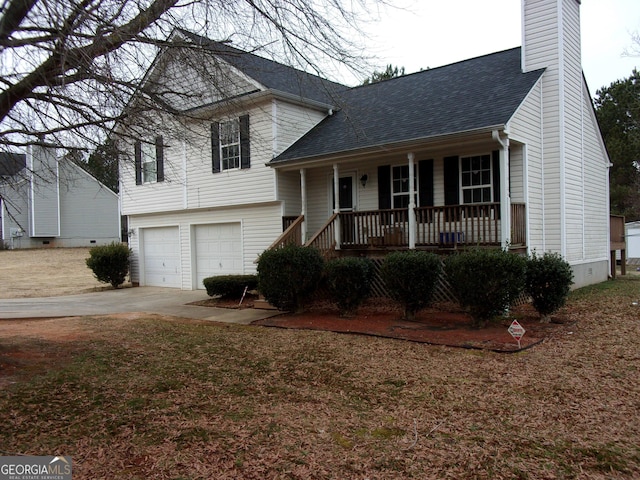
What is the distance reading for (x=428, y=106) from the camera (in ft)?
42.5

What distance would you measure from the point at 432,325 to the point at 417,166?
4.98 m

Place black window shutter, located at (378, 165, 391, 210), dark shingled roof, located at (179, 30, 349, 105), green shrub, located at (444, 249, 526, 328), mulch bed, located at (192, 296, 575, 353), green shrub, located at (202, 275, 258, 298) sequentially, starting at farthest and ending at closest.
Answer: green shrub, located at (202, 275, 258, 298) → black window shutter, located at (378, 165, 391, 210) → green shrub, located at (444, 249, 526, 328) → mulch bed, located at (192, 296, 575, 353) → dark shingled roof, located at (179, 30, 349, 105)

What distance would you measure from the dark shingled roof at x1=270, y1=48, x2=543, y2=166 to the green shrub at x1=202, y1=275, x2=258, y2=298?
3247 mm

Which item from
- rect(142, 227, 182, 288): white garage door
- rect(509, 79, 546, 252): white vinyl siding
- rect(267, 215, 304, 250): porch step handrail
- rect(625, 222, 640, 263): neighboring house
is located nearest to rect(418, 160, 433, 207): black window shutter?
rect(509, 79, 546, 252): white vinyl siding

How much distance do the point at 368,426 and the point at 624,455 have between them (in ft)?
6.53

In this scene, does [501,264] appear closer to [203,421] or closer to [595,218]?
[203,421]

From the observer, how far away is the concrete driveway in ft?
37.2

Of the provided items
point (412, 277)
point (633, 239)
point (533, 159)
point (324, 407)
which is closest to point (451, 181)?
point (533, 159)

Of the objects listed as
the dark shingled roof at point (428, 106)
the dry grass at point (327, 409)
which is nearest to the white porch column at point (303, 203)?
the dark shingled roof at point (428, 106)

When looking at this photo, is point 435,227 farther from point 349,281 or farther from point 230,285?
point 230,285

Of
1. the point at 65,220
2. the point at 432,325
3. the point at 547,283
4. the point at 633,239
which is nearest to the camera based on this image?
the point at 547,283

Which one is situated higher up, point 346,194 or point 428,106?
point 428,106

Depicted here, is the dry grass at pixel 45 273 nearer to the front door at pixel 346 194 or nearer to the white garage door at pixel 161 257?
the white garage door at pixel 161 257

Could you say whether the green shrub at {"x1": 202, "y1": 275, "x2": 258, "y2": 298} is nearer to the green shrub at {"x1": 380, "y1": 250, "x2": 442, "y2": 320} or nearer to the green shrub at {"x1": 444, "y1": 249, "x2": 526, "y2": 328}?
the green shrub at {"x1": 380, "y1": 250, "x2": 442, "y2": 320}
